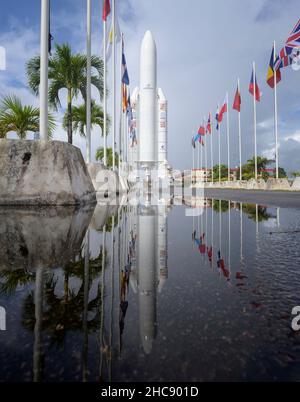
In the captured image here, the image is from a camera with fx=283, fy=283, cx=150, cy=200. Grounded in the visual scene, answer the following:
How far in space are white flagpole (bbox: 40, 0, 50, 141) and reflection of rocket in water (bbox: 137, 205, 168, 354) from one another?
5.34 metres

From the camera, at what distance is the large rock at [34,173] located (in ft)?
24.7

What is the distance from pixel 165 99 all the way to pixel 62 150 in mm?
45031

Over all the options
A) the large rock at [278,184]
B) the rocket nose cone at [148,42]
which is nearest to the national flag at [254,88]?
the large rock at [278,184]

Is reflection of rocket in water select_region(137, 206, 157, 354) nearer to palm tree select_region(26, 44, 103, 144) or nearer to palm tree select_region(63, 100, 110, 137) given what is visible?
palm tree select_region(26, 44, 103, 144)

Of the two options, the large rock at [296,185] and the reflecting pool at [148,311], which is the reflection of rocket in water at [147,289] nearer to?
the reflecting pool at [148,311]

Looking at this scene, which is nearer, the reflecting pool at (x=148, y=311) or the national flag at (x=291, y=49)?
the reflecting pool at (x=148, y=311)

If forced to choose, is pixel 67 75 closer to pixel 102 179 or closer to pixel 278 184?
pixel 102 179

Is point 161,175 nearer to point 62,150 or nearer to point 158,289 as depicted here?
point 62,150

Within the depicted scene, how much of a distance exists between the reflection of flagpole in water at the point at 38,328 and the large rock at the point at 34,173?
559 centimetres

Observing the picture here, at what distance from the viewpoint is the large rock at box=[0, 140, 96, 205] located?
7.52m

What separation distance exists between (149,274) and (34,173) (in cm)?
609

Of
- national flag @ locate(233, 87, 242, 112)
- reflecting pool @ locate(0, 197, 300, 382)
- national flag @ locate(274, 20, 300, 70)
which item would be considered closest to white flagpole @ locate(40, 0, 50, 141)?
A: reflecting pool @ locate(0, 197, 300, 382)

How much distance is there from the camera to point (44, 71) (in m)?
8.52

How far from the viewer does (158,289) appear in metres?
2.18
